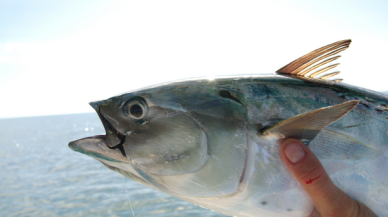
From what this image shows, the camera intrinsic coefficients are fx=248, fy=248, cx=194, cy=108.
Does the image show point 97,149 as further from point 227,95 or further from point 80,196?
point 80,196

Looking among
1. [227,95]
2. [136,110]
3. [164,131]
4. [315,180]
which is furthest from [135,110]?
[315,180]

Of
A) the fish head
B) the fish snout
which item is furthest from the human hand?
the fish snout

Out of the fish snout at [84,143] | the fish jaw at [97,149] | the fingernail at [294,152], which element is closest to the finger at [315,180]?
the fingernail at [294,152]

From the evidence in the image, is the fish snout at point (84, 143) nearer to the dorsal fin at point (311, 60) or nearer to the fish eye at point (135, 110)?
the fish eye at point (135, 110)

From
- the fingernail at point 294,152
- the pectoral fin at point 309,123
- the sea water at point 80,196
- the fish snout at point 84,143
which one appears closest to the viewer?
the pectoral fin at point 309,123

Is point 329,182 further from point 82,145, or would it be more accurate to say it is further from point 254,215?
point 82,145

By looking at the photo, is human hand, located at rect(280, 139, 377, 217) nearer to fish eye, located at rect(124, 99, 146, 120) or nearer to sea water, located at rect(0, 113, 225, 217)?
fish eye, located at rect(124, 99, 146, 120)

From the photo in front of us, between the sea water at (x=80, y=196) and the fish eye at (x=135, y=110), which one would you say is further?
the sea water at (x=80, y=196)
